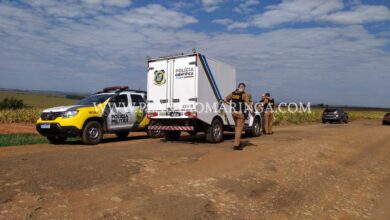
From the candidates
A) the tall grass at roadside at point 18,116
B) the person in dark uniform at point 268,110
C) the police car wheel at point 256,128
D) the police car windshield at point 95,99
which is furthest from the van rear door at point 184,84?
the tall grass at roadside at point 18,116

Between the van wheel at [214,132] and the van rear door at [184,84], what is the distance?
114cm

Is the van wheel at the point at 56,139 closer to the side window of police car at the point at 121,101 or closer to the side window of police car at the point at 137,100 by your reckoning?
the side window of police car at the point at 121,101

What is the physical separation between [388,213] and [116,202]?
5.05 metres

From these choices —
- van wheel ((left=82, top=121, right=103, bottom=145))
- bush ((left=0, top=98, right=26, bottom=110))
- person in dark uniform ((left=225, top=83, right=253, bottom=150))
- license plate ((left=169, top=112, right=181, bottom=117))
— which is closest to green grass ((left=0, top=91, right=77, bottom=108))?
bush ((left=0, top=98, right=26, bottom=110))

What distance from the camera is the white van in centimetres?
1185

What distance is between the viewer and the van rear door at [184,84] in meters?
11.8

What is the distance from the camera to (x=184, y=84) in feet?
39.6

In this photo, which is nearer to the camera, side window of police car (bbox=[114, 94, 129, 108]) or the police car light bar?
side window of police car (bbox=[114, 94, 129, 108])

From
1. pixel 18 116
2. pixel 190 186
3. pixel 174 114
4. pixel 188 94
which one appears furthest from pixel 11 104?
pixel 190 186

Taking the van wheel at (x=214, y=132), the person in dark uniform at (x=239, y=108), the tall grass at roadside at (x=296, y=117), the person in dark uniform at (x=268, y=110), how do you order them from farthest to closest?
1. the tall grass at roadside at (x=296, y=117)
2. the person in dark uniform at (x=268, y=110)
3. the van wheel at (x=214, y=132)
4. the person in dark uniform at (x=239, y=108)

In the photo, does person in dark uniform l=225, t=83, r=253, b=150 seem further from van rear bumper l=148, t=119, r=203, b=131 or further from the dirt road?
van rear bumper l=148, t=119, r=203, b=131


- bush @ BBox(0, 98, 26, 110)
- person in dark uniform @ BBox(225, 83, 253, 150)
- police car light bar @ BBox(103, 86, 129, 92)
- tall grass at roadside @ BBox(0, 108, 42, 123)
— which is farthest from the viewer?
bush @ BBox(0, 98, 26, 110)

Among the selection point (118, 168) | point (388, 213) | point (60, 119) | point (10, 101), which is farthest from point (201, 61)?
point (10, 101)

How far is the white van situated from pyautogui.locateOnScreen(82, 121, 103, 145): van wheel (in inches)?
70.9
